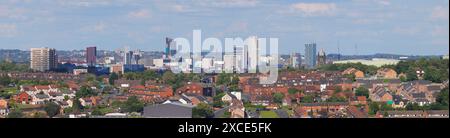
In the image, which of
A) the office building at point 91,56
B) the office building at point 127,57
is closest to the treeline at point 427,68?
the office building at point 127,57

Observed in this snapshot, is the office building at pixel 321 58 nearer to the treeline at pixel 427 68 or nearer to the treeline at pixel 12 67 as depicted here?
the treeline at pixel 427 68

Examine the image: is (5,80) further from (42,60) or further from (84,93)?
(84,93)

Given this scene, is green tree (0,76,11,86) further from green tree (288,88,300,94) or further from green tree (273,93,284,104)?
green tree (273,93,284,104)

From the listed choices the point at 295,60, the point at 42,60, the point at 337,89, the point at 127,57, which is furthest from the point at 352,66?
the point at 42,60

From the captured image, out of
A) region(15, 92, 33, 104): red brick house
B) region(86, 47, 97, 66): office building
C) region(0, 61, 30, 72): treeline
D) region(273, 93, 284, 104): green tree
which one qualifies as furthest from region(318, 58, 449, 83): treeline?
region(15, 92, 33, 104): red brick house

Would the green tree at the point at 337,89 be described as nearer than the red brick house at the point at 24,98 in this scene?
No

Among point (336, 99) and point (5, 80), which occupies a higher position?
point (5, 80)

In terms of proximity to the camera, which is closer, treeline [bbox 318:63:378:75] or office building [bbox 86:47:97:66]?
office building [bbox 86:47:97:66]

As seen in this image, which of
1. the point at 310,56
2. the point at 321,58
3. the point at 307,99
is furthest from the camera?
the point at 321,58
